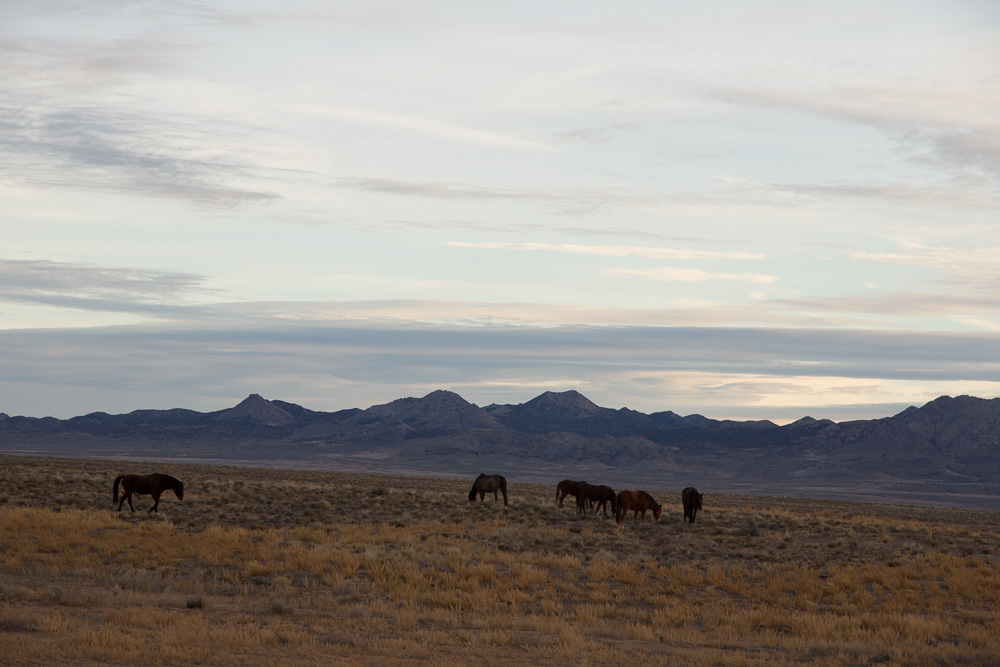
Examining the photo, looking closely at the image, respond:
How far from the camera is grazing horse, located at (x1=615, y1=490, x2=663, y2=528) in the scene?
30641mm

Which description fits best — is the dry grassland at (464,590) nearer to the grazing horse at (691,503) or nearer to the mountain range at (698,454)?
the grazing horse at (691,503)

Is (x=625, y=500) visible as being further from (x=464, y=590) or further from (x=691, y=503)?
(x=464, y=590)

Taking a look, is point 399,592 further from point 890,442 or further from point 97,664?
point 890,442

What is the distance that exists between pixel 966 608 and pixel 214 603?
1504cm

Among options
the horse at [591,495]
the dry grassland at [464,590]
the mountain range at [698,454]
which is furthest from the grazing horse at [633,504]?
the mountain range at [698,454]

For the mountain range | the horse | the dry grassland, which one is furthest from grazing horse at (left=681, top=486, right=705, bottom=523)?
the mountain range

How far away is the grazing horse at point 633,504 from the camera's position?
3064 centimetres

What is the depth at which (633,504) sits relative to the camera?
31406 millimetres

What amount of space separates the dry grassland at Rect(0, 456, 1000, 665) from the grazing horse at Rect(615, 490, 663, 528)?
2.75ft

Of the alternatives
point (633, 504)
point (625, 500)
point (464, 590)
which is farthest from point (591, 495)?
point (464, 590)

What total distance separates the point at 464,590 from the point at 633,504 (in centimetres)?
1377

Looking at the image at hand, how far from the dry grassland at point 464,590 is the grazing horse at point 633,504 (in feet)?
2.75

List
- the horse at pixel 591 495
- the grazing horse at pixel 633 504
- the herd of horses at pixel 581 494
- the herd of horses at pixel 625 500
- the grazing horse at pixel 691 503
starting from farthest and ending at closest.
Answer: the horse at pixel 591 495 < the grazing horse at pixel 691 503 < the herd of horses at pixel 625 500 < the grazing horse at pixel 633 504 < the herd of horses at pixel 581 494

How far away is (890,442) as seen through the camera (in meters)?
177
